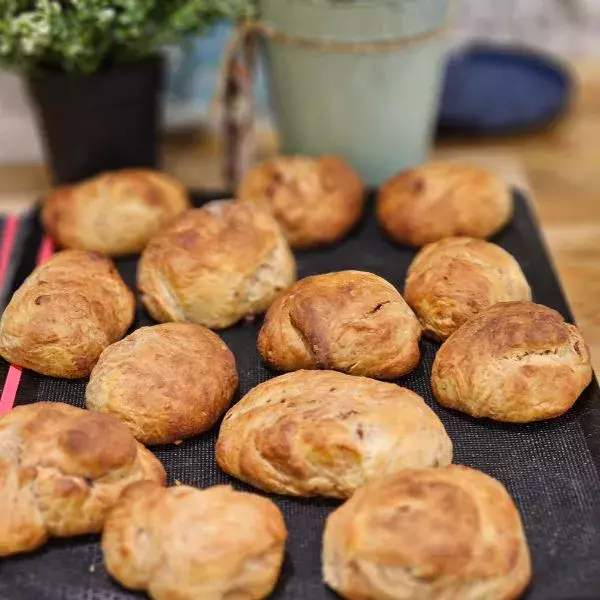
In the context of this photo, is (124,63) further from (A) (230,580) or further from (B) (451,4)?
(A) (230,580)

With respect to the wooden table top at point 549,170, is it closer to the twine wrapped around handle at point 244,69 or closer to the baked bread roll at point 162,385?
the twine wrapped around handle at point 244,69

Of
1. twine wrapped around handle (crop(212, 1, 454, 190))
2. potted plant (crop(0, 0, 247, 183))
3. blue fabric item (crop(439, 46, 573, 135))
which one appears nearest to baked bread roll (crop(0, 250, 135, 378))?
potted plant (crop(0, 0, 247, 183))

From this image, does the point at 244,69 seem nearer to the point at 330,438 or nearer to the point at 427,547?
the point at 330,438

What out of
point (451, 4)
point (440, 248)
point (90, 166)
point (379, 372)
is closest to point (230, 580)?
point (379, 372)

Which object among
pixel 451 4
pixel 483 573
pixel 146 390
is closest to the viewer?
pixel 483 573

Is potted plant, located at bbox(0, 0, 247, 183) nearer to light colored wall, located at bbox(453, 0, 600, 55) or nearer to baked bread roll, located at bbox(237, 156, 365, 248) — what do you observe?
baked bread roll, located at bbox(237, 156, 365, 248)

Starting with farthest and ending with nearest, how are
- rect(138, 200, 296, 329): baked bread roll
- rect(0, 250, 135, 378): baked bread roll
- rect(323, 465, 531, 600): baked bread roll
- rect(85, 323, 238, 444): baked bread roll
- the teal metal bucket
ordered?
the teal metal bucket
rect(138, 200, 296, 329): baked bread roll
rect(0, 250, 135, 378): baked bread roll
rect(85, 323, 238, 444): baked bread roll
rect(323, 465, 531, 600): baked bread roll

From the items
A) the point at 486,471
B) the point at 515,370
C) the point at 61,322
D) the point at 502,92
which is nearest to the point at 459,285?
the point at 515,370
